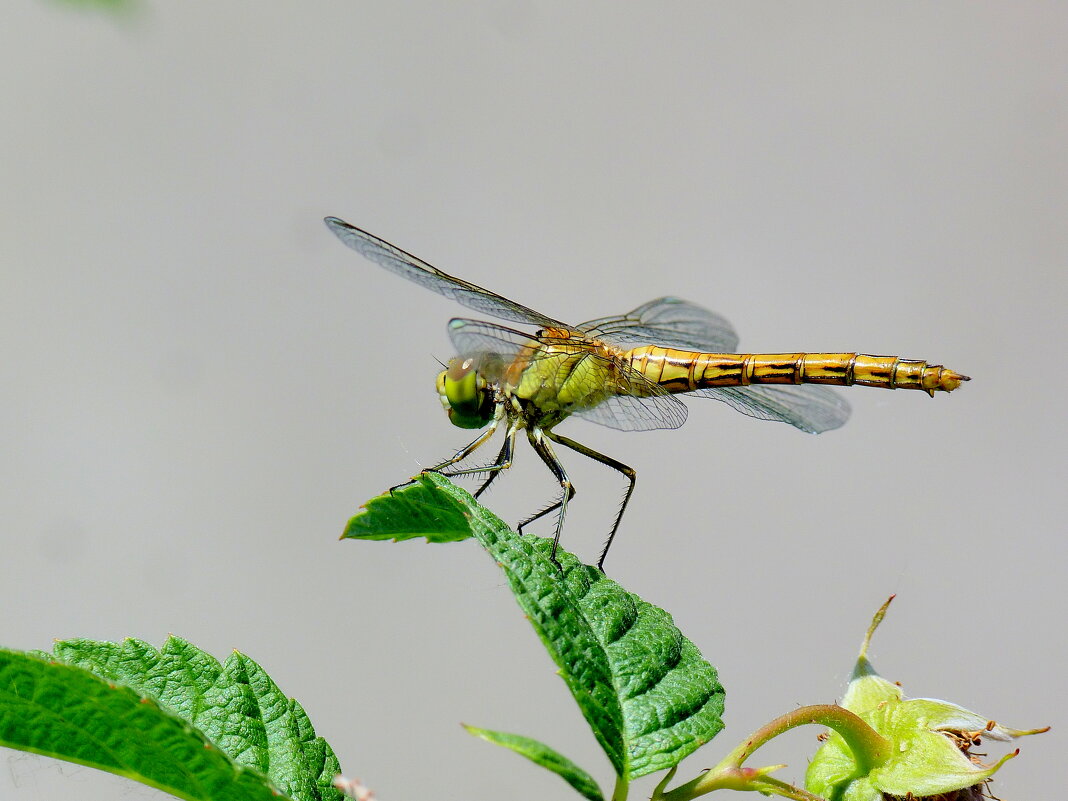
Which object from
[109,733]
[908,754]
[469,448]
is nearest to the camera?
[109,733]

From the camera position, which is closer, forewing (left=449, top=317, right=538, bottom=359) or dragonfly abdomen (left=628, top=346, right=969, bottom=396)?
forewing (left=449, top=317, right=538, bottom=359)

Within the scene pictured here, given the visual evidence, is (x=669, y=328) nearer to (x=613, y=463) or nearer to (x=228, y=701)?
(x=613, y=463)

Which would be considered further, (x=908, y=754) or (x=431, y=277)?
(x=431, y=277)

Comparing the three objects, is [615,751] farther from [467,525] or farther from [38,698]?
[38,698]

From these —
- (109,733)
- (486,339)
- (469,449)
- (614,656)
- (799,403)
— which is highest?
(799,403)

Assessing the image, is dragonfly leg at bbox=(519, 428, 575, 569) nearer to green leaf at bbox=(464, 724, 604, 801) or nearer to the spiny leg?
the spiny leg

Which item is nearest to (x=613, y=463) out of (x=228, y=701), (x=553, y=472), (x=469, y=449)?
(x=553, y=472)

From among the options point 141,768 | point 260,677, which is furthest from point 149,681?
point 141,768

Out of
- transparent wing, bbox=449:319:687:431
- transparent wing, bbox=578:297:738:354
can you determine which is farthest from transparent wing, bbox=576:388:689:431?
transparent wing, bbox=578:297:738:354
